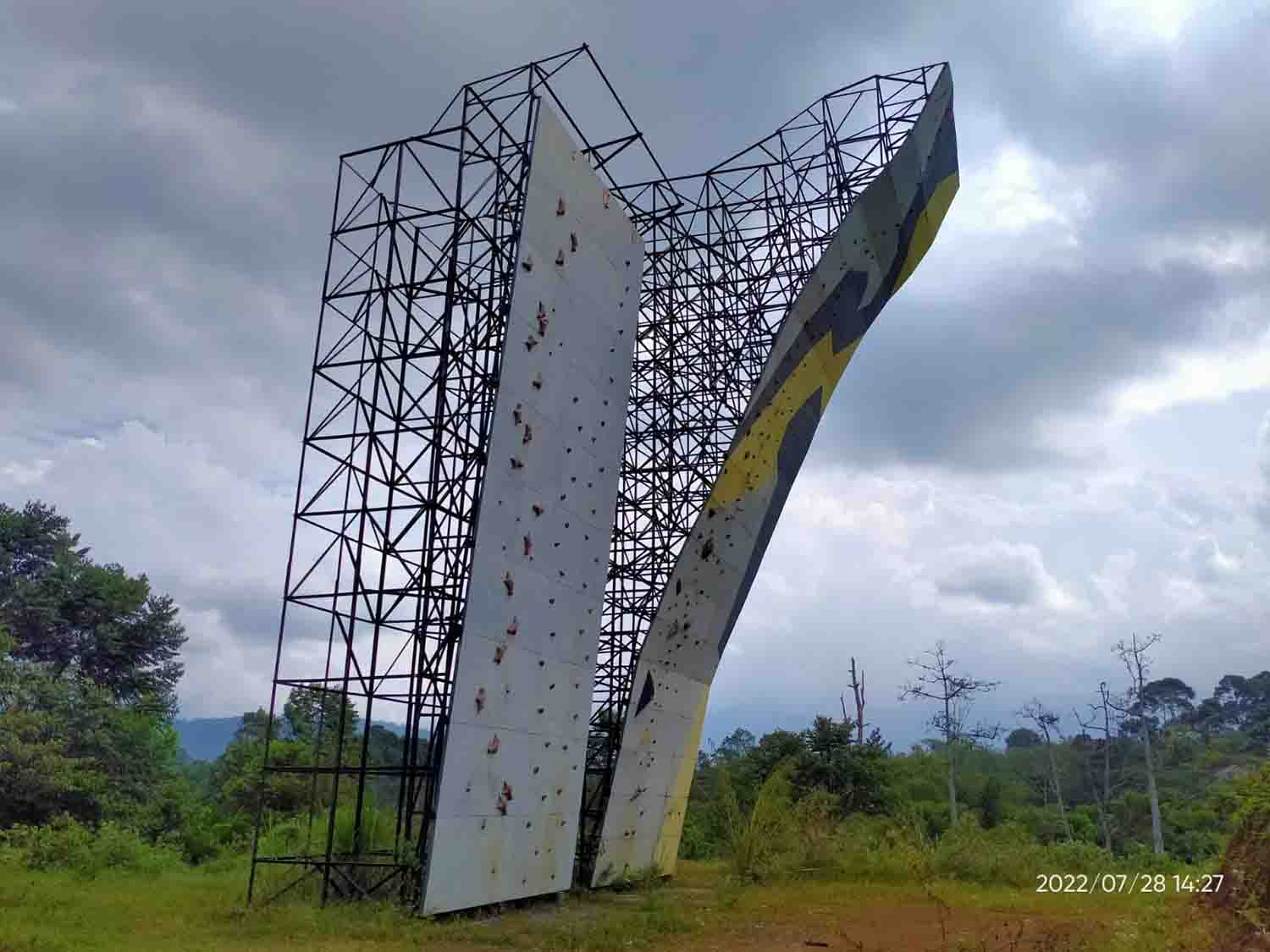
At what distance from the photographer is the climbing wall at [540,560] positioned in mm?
10961

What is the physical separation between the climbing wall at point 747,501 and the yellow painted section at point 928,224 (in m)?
0.20

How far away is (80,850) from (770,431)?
1255cm

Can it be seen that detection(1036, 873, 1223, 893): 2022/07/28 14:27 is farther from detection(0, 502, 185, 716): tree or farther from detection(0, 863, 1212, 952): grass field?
detection(0, 502, 185, 716): tree

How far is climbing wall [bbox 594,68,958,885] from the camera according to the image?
15.4 meters

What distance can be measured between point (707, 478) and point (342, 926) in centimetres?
952

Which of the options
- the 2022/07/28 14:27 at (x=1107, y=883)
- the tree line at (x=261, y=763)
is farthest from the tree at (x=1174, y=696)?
the 2022/07/28 14:27 at (x=1107, y=883)

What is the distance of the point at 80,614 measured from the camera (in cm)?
2711

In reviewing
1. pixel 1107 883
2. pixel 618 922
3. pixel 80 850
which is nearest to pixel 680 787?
pixel 618 922

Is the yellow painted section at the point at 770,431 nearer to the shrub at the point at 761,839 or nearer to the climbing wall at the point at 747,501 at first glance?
the climbing wall at the point at 747,501

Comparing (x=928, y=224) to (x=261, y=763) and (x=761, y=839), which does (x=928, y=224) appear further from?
(x=261, y=763)

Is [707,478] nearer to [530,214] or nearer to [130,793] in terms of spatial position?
[530,214]

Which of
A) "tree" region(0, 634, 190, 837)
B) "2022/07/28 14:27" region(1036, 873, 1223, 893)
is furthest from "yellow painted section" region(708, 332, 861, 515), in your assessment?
"tree" region(0, 634, 190, 837)

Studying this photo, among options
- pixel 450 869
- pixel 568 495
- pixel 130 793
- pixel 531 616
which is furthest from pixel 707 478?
pixel 130 793

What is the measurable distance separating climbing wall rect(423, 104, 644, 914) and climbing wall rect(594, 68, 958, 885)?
1992mm
